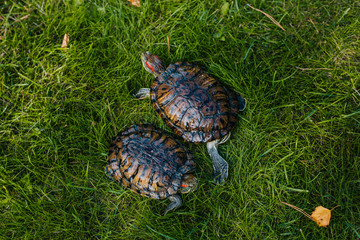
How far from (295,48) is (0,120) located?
4128 millimetres

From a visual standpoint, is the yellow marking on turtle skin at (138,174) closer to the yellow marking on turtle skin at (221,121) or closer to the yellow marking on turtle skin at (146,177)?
the yellow marking on turtle skin at (146,177)

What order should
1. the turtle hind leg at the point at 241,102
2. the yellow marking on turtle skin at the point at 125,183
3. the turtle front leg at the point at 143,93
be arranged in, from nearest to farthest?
1. the yellow marking on turtle skin at the point at 125,183
2. the turtle hind leg at the point at 241,102
3. the turtle front leg at the point at 143,93

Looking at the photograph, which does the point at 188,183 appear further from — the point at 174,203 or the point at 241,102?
the point at 241,102

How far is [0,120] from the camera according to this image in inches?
132

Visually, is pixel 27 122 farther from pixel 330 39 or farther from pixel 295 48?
pixel 330 39

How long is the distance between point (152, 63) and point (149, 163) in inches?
52.3

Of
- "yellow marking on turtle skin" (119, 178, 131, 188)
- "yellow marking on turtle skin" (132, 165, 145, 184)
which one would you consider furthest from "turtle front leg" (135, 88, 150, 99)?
"yellow marking on turtle skin" (119, 178, 131, 188)

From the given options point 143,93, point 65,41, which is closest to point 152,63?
point 143,93

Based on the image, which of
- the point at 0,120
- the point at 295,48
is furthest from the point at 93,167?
the point at 295,48

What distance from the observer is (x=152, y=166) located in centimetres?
293

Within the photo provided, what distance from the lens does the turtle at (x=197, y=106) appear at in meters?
3.08

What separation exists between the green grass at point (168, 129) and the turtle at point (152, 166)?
211 millimetres

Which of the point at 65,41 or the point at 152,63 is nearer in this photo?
the point at 152,63

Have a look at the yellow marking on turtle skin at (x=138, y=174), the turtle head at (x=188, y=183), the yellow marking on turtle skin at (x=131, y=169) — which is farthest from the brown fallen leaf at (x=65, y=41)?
the turtle head at (x=188, y=183)
